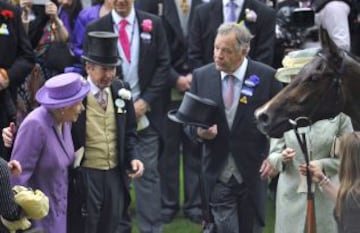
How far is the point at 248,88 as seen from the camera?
7062 millimetres

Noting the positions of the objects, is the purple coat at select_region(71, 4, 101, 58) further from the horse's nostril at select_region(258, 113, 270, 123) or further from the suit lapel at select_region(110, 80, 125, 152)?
the horse's nostril at select_region(258, 113, 270, 123)

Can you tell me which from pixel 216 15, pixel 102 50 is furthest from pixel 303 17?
pixel 102 50

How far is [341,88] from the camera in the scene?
18.0 feet

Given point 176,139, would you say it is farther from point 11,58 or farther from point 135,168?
point 135,168

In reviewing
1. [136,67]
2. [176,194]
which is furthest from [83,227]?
[176,194]

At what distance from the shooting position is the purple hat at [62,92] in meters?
6.27

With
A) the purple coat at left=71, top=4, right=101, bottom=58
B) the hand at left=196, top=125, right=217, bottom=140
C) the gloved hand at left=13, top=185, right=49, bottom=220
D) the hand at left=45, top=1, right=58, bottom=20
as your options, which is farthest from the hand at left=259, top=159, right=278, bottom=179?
the hand at left=45, top=1, right=58, bottom=20

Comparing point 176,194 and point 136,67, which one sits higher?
point 136,67

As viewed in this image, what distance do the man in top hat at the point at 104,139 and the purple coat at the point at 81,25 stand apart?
2.04 m

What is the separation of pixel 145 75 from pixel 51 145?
2297 millimetres

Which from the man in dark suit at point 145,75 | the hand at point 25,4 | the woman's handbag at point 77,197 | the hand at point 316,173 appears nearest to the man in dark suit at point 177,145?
the man in dark suit at point 145,75

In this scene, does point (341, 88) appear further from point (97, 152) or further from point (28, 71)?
point (28, 71)

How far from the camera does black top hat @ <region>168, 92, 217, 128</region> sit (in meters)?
6.77

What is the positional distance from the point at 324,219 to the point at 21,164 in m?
2.25
